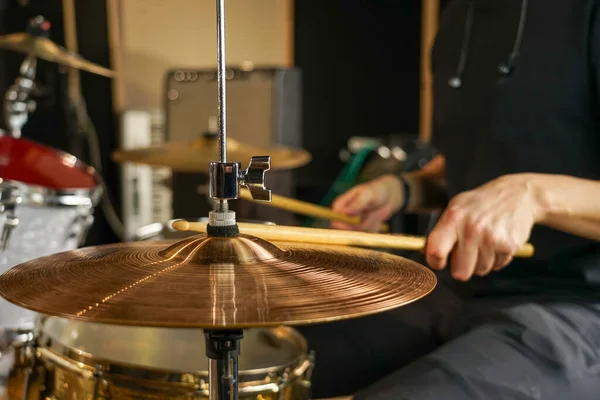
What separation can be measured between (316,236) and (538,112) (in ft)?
1.62

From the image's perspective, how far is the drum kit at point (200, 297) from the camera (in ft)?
1.90

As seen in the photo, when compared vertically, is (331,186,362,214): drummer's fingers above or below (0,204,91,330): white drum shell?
above

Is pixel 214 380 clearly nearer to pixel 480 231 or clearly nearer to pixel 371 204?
pixel 480 231

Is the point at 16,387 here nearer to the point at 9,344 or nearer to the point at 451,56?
the point at 9,344

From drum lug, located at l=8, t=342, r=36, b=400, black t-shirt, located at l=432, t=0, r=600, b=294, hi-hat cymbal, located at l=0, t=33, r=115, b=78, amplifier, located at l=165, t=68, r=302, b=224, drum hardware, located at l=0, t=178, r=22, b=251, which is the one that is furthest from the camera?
amplifier, located at l=165, t=68, r=302, b=224

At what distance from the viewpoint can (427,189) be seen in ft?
4.61

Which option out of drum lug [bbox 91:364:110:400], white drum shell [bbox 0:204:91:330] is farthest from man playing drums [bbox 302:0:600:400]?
white drum shell [bbox 0:204:91:330]

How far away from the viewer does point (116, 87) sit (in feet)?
9.90

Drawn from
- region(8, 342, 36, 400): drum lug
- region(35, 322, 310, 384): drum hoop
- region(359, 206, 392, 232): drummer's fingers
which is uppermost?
region(359, 206, 392, 232): drummer's fingers

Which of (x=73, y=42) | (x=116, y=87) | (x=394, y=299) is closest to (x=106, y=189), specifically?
(x=116, y=87)

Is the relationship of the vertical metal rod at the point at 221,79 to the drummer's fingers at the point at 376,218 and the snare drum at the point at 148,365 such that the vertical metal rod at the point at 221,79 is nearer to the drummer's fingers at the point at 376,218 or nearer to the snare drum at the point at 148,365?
the snare drum at the point at 148,365

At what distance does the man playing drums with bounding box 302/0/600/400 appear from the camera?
88cm

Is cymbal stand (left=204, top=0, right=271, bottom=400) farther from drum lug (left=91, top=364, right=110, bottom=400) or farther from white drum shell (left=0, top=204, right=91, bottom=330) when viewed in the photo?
white drum shell (left=0, top=204, right=91, bottom=330)

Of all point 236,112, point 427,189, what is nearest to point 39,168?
point 427,189
